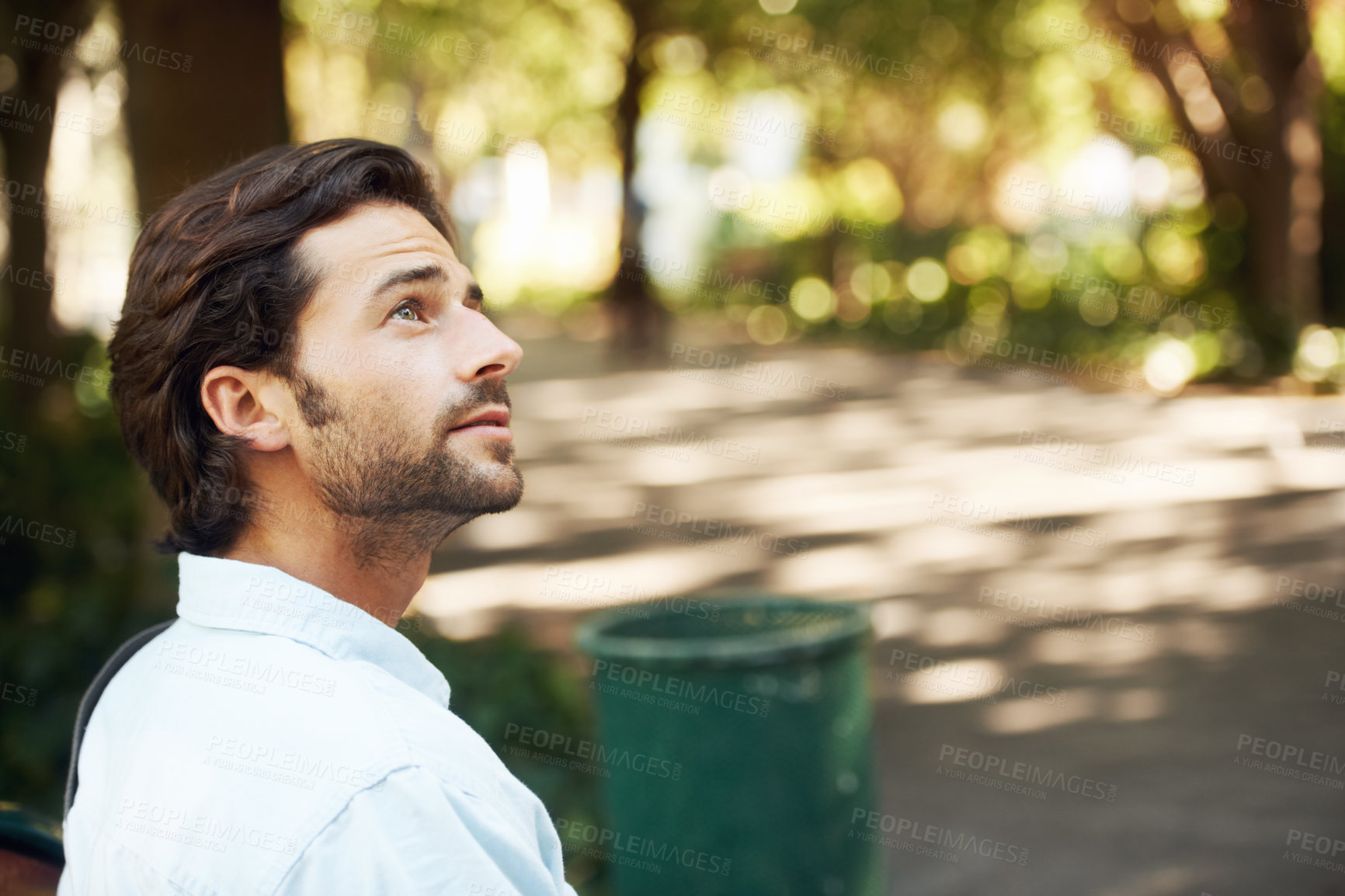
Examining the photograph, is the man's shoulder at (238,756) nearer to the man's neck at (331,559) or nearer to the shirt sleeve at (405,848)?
the shirt sleeve at (405,848)

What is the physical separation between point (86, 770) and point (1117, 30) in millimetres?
17650

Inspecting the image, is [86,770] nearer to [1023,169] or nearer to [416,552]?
[416,552]

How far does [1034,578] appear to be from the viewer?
8.05m

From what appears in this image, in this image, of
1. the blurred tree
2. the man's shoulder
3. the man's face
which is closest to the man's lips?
the man's face

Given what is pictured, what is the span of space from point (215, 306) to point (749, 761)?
2000 mm

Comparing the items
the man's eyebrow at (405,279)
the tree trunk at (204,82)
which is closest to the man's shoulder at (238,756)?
the man's eyebrow at (405,279)

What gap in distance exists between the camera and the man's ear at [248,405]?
6.31 feet

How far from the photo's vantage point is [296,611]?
1.67 meters

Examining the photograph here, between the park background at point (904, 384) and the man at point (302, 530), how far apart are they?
711 mm

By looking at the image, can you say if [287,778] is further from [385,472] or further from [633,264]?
[633,264]

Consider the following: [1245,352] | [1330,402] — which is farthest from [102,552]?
[1245,352]

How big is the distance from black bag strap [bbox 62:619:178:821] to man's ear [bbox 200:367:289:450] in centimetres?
32

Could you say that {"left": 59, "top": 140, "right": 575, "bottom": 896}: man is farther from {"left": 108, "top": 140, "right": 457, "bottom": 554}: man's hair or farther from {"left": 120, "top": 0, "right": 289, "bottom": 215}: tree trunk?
{"left": 120, "top": 0, "right": 289, "bottom": 215}: tree trunk

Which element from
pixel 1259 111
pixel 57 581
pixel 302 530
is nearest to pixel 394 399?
pixel 302 530
